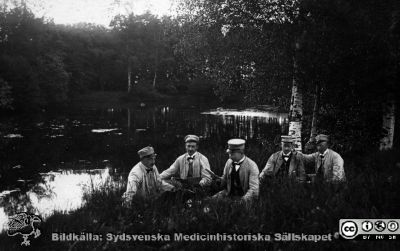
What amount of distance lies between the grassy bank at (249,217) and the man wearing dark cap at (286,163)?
95cm

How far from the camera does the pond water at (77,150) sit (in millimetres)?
11898

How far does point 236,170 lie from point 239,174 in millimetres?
94

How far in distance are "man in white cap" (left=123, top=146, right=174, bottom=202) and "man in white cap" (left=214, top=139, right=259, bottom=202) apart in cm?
130

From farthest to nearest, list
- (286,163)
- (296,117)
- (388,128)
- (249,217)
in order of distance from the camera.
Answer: (296,117) → (388,128) → (286,163) → (249,217)

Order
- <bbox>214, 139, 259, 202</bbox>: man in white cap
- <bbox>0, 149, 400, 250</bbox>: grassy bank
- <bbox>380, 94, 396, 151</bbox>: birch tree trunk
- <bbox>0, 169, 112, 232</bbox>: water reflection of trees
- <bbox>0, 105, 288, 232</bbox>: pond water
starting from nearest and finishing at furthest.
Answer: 1. <bbox>0, 149, 400, 250</bbox>: grassy bank
2. <bbox>214, 139, 259, 202</bbox>: man in white cap
3. <bbox>0, 169, 112, 232</bbox>: water reflection of trees
4. <bbox>380, 94, 396, 151</bbox>: birch tree trunk
5. <bbox>0, 105, 288, 232</bbox>: pond water

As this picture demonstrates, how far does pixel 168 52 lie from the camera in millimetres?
70188

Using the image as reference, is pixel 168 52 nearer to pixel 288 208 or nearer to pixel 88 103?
pixel 88 103

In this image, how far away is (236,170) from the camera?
7203 millimetres

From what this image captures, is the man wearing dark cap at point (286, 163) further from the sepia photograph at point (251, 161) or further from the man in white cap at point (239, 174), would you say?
the man in white cap at point (239, 174)

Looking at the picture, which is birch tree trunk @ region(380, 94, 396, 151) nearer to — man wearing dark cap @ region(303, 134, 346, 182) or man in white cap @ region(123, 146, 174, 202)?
man wearing dark cap @ region(303, 134, 346, 182)

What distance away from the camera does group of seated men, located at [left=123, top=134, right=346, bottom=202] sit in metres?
7.06

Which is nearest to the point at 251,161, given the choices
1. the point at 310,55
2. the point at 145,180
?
the point at 145,180

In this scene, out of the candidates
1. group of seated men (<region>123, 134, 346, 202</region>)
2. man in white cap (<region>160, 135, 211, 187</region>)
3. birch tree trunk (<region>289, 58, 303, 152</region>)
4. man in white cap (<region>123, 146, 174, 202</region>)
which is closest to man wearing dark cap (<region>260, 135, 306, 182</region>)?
group of seated men (<region>123, 134, 346, 202</region>)

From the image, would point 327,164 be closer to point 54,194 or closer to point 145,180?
point 145,180
